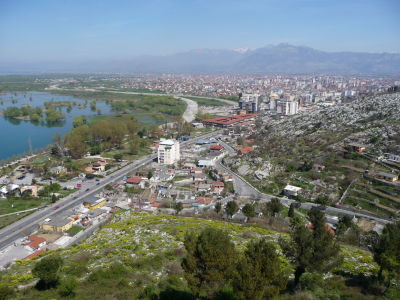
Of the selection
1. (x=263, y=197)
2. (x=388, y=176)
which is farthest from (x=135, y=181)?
(x=388, y=176)

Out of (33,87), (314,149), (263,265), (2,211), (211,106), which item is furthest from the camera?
(33,87)

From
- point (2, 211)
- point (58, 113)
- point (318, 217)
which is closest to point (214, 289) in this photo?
point (318, 217)

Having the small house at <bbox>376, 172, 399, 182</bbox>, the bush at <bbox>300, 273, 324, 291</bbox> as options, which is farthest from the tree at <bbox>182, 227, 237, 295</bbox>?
the small house at <bbox>376, 172, 399, 182</bbox>

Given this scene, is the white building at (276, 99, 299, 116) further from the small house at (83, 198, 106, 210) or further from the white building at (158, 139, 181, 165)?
the small house at (83, 198, 106, 210)

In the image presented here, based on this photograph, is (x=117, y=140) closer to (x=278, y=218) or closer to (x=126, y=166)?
(x=126, y=166)

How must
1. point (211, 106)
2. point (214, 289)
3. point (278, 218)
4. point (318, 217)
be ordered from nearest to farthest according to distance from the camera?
point (214, 289) < point (318, 217) < point (278, 218) < point (211, 106)
